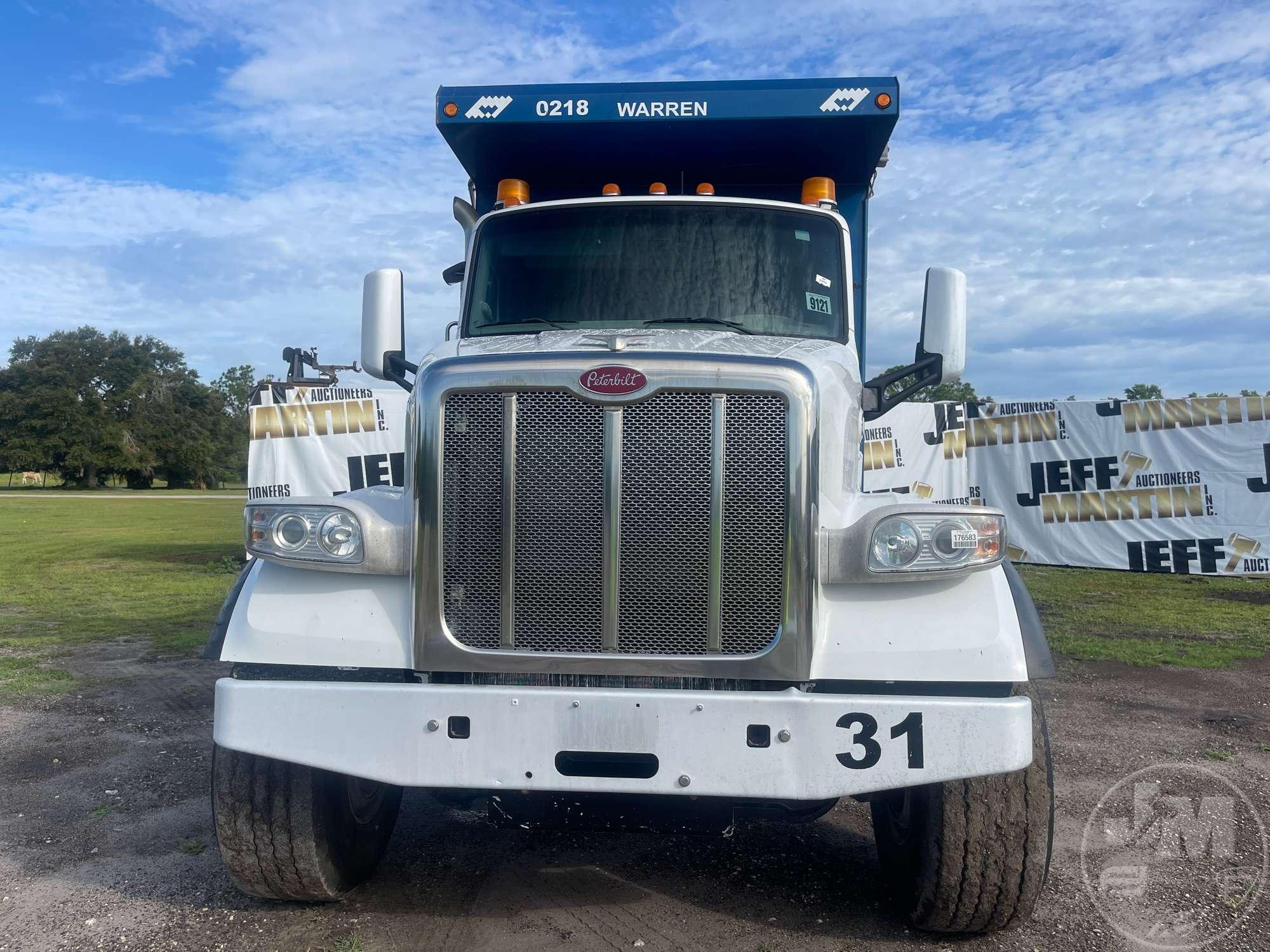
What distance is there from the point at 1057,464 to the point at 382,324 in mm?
11587

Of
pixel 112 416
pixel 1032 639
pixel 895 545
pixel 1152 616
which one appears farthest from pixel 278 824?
pixel 112 416

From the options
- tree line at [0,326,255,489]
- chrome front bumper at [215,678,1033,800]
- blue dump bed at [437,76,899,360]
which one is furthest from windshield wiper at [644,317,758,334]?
tree line at [0,326,255,489]

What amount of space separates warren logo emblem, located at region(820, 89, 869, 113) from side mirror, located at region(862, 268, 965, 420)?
1.16m

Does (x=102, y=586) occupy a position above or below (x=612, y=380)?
below

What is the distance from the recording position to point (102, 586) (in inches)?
497

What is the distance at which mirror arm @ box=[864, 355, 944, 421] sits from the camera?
439cm

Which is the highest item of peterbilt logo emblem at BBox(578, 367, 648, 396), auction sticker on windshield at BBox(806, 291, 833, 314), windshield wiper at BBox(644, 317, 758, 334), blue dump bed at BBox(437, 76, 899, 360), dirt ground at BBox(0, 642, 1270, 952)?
blue dump bed at BBox(437, 76, 899, 360)

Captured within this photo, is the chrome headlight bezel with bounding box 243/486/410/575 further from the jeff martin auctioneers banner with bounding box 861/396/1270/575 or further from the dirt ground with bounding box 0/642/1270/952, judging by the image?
the jeff martin auctioneers banner with bounding box 861/396/1270/575

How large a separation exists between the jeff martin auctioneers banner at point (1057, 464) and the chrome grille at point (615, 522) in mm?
9819

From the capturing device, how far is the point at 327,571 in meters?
3.18

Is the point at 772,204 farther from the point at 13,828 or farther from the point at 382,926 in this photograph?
the point at 13,828

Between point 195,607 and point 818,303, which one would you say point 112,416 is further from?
point 818,303

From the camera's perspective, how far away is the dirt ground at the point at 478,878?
133 inches

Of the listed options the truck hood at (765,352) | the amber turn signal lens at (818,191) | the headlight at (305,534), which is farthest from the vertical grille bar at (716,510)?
the amber turn signal lens at (818,191)
